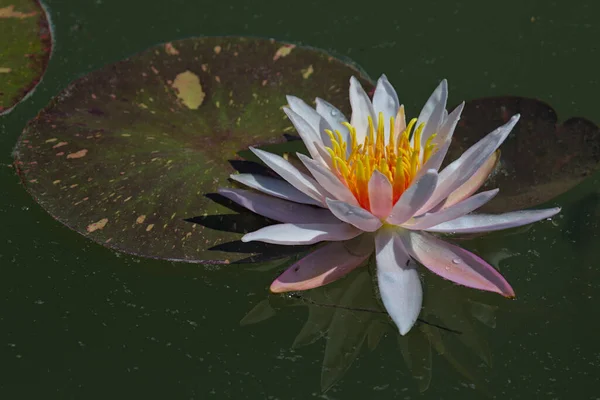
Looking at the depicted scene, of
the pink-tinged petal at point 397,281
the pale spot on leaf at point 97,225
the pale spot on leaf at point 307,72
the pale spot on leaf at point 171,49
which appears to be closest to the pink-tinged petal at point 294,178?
the pink-tinged petal at point 397,281

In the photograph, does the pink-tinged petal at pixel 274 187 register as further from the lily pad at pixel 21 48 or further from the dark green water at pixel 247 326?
the lily pad at pixel 21 48

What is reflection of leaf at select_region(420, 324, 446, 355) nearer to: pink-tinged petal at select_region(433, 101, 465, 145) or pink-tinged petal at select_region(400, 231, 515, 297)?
pink-tinged petal at select_region(400, 231, 515, 297)

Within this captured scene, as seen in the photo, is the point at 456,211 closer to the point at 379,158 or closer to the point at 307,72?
the point at 379,158

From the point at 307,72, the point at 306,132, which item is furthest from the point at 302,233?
A: the point at 307,72

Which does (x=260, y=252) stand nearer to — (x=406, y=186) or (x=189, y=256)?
(x=189, y=256)

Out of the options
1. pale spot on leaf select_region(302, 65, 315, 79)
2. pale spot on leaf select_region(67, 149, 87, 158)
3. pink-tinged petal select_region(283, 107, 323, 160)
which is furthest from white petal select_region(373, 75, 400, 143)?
pale spot on leaf select_region(67, 149, 87, 158)

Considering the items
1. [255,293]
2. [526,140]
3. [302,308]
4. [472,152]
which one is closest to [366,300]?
[302,308]
